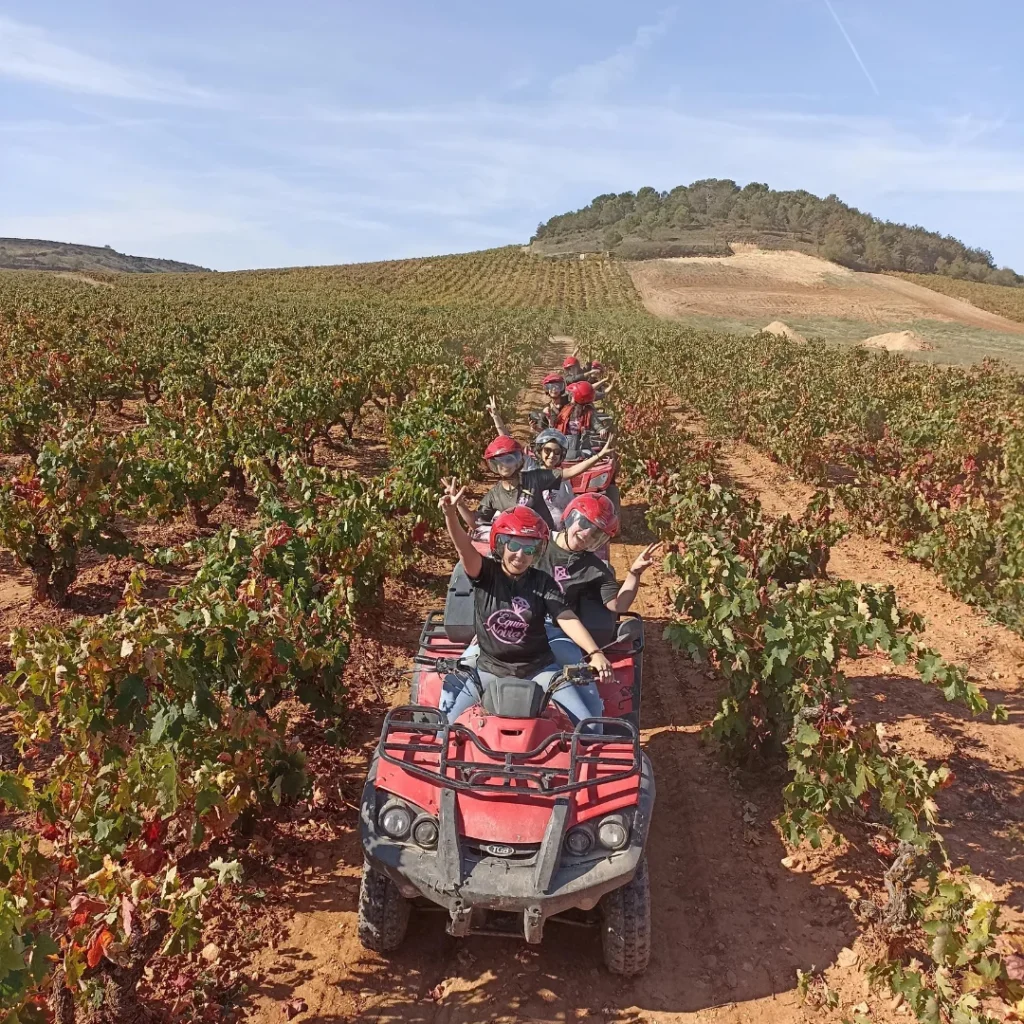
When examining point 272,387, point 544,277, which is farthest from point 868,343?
point 544,277

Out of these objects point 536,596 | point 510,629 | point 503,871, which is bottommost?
point 503,871

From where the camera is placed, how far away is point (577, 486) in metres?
9.13

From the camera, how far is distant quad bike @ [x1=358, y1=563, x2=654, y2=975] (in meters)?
3.44

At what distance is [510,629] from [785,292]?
75.4m

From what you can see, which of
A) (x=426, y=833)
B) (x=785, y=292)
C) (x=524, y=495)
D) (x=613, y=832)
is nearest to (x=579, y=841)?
(x=613, y=832)

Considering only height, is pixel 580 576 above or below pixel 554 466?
below

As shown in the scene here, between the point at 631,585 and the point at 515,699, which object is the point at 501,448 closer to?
the point at 631,585

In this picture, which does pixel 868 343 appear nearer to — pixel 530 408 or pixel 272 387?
pixel 530 408

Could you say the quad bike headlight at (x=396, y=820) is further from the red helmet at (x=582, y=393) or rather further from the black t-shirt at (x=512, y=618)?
the red helmet at (x=582, y=393)

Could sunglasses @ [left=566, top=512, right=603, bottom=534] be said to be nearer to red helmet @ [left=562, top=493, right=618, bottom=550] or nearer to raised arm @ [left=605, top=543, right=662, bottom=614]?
red helmet @ [left=562, top=493, right=618, bottom=550]

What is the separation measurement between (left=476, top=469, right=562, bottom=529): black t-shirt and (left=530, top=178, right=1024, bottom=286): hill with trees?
3729 inches

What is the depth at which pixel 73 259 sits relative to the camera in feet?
408

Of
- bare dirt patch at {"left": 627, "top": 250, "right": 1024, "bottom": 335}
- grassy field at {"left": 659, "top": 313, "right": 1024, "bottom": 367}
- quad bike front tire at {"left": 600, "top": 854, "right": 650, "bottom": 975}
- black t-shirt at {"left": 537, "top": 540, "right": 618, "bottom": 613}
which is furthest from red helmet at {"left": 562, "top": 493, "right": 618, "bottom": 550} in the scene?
bare dirt patch at {"left": 627, "top": 250, "right": 1024, "bottom": 335}

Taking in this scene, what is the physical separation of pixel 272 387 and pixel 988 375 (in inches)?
709
